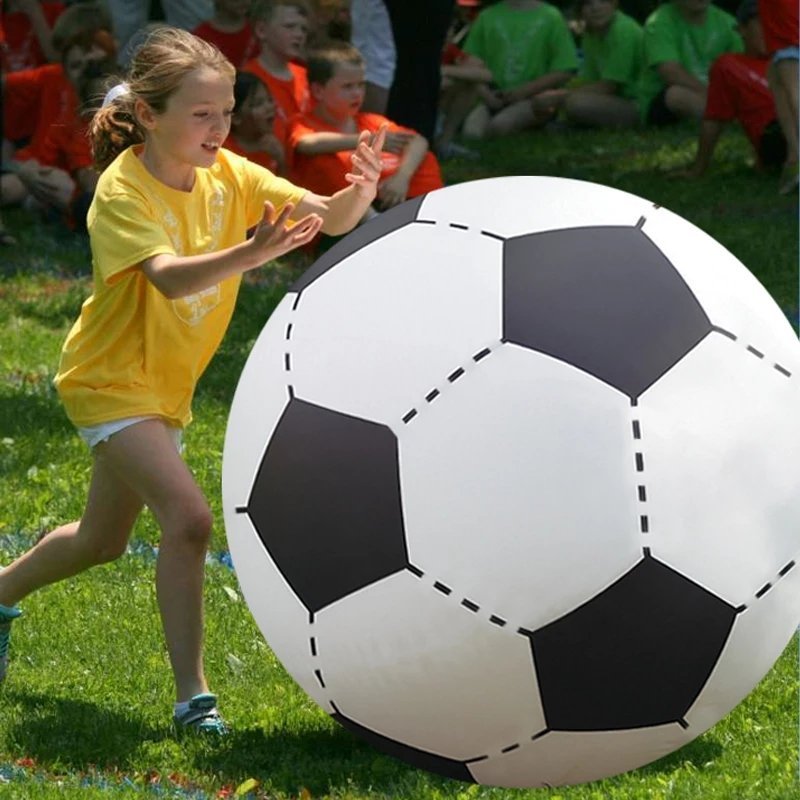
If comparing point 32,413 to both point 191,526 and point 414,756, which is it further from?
point 414,756

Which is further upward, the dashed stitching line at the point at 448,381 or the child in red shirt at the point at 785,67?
the dashed stitching line at the point at 448,381

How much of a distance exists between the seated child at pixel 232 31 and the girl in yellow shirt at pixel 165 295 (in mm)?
7133

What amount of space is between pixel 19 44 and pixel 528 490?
38.2 feet

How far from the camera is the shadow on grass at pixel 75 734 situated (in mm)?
4160

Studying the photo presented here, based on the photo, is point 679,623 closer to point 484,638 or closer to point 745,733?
point 484,638

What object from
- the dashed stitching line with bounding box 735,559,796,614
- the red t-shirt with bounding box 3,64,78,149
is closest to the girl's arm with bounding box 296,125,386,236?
the dashed stitching line with bounding box 735,559,796,614

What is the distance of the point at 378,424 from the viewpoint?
359 cm

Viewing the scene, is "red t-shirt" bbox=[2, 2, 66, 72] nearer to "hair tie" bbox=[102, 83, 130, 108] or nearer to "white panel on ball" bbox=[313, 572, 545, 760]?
"hair tie" bbox=[102, 83, 130, 108]

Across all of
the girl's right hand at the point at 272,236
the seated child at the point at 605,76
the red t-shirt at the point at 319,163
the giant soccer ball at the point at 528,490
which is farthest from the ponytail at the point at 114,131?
the seated child at the point at 605,76

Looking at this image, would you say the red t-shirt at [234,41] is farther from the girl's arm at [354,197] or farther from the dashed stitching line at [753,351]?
the dashed stitching line at [753,351]

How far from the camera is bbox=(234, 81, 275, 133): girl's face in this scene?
9742mm

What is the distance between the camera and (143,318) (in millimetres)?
4355

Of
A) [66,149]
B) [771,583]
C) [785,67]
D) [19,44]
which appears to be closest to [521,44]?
[785,67]

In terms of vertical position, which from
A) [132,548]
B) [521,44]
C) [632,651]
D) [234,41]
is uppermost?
[632,651]
